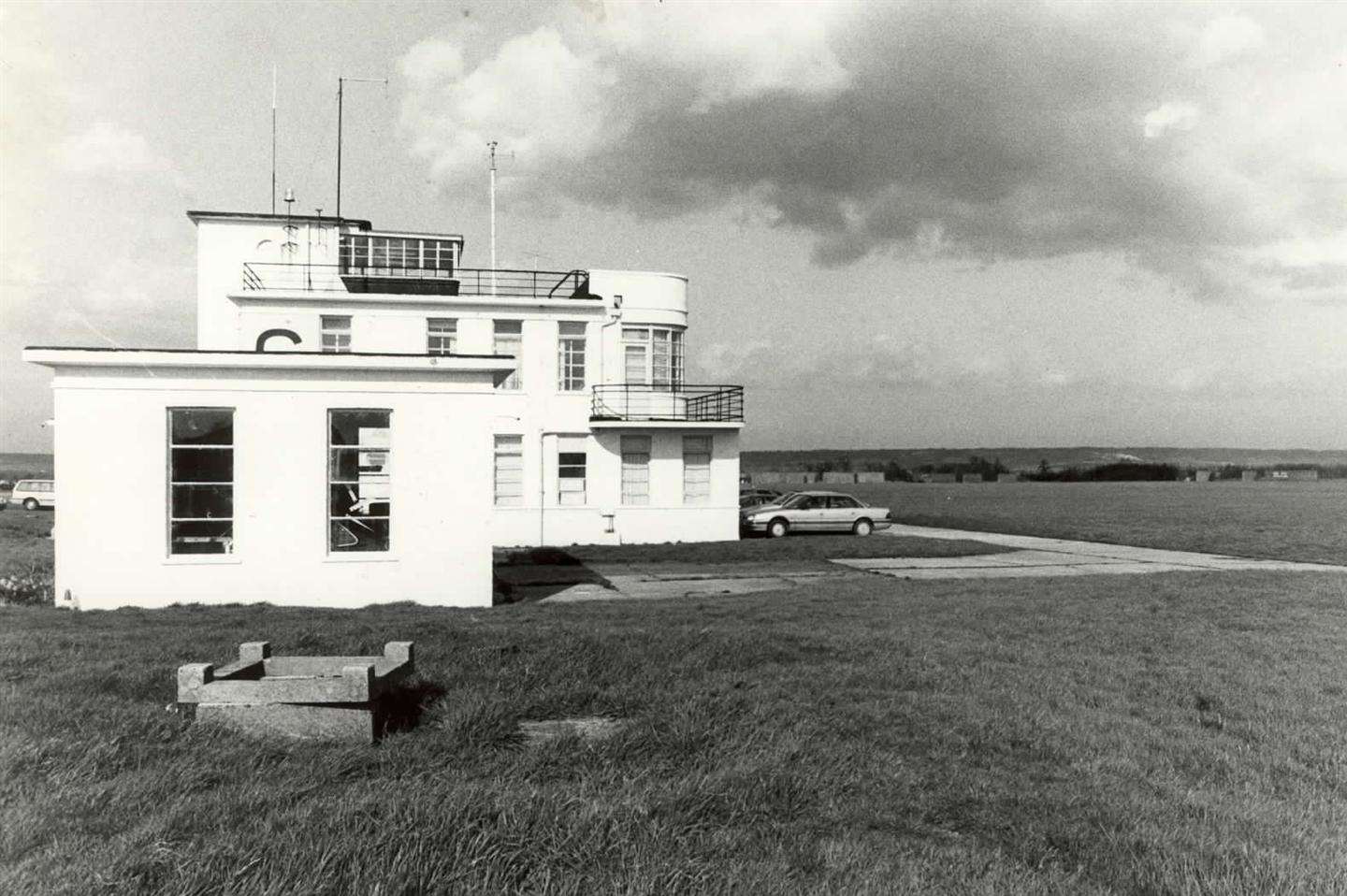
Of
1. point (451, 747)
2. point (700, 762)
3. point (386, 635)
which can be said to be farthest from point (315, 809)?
point (386, 635)

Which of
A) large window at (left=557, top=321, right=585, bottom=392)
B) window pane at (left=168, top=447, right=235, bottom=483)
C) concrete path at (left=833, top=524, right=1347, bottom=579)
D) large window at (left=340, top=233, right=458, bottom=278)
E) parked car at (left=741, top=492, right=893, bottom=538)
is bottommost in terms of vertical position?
concrete path at (left=833, top=524, right=1347, bottom=579)

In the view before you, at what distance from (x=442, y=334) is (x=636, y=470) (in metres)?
6.27

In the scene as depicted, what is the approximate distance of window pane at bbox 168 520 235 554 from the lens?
14.3 metres

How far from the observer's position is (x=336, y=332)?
1045 inches

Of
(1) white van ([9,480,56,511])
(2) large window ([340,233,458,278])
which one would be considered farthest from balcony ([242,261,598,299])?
(1) white van ([9,480,56,511])

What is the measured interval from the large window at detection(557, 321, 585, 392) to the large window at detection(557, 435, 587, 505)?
143cm

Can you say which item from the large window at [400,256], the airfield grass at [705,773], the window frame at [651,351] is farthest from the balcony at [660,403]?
the airfield grass at [705,773]

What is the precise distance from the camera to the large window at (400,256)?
29.0m

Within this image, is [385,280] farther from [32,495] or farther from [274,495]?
[32,495]

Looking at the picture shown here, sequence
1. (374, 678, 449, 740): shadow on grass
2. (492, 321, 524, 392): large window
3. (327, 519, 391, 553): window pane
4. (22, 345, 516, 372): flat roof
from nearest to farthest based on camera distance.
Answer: (374, 678, 449, 740): shadow on grass < (22, 345, 516, 372): flat roof < (327, 519, 391, 553): window pane < (492, 321, 524, 392): large window

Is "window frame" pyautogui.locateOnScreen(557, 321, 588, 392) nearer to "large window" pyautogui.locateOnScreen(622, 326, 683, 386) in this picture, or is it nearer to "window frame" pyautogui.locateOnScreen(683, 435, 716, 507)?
"large window" pyautogui.locateOnScreen(622, 326, 683, 386)

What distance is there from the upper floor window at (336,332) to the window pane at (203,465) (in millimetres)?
12572

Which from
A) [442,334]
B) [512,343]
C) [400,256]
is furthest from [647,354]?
[400,256]

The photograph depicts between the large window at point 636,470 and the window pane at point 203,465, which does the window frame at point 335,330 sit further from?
the window pane at point 203,465
